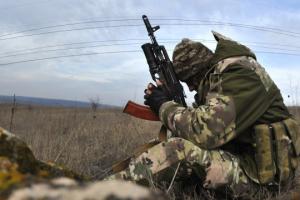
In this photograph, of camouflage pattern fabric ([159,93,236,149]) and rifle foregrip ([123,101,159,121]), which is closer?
camouflage pattern fabric ([159,93,236,149])

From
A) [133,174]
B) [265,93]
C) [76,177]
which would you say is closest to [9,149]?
[76,177]

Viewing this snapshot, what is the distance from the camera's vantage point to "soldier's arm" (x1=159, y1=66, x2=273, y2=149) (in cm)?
370

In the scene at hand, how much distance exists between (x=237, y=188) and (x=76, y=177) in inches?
69.5

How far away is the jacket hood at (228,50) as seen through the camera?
394 cm

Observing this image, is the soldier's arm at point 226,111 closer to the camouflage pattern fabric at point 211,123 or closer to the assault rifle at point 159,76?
the camouflage pattern fabric at point 211,123

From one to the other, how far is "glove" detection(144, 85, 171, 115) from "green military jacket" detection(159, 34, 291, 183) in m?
0.09

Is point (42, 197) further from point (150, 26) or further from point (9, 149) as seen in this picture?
point (150, 26)

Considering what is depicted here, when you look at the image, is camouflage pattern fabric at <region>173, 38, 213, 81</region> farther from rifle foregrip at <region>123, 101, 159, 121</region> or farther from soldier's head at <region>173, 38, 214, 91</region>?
rifle foregrip at <region>123, 101, 159, 121</region>

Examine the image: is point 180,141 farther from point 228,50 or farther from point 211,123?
point 228,50

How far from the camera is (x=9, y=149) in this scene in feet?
7.35

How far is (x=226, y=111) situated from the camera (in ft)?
12.1

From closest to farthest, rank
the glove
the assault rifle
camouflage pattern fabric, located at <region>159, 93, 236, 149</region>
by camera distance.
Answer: camouflage pattern fabric, located at <region>159, 93, 236, 149</region>
the glove
the assault rifle

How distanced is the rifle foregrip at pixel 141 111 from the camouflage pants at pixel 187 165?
62cm

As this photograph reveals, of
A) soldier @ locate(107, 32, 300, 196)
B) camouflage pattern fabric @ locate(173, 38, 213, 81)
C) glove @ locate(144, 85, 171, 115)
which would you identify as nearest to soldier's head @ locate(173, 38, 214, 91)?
camouflage pattern fabric @ locate(173, 38, 213, 81)
